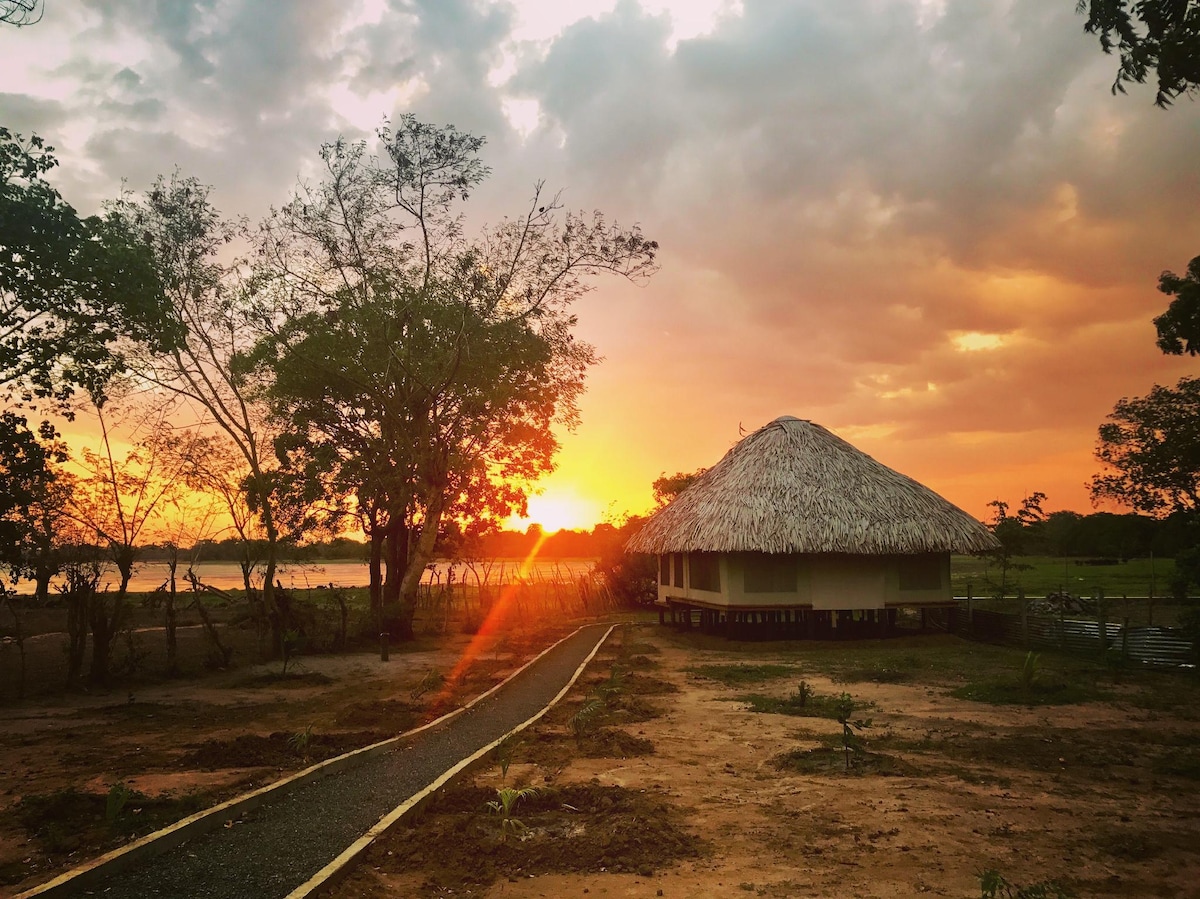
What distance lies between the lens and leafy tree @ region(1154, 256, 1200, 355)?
9844 millimetres

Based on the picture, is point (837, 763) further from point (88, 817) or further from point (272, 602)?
point (272, 602)

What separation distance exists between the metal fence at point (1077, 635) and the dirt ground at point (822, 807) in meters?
2.95

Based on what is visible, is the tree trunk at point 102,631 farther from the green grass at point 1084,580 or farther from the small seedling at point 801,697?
the green grass at point 1084,580

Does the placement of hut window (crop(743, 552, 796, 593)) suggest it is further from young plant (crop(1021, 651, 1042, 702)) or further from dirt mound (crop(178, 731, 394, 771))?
dirt mound (crop(178, 731, 394, 771))

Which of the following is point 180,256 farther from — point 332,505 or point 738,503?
point 738,503

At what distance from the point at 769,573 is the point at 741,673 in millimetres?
5186

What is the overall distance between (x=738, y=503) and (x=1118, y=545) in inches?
1547

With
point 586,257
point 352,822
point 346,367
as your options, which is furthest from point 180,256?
point 352,822

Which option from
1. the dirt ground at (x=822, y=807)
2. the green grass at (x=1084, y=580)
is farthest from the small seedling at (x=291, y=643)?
the green grass at (x=1084, y=580)

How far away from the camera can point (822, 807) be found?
259 inches

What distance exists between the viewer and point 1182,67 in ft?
26.7

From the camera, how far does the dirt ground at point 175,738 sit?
243 inches

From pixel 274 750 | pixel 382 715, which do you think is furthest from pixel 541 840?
pixel 382 715

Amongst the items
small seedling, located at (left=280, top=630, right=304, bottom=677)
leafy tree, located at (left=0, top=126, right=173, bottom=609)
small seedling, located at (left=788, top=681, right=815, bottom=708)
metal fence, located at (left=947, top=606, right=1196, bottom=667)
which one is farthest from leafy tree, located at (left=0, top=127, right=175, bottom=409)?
metal fence, located at (left=947, top=606, right=1196, bottom=667)
